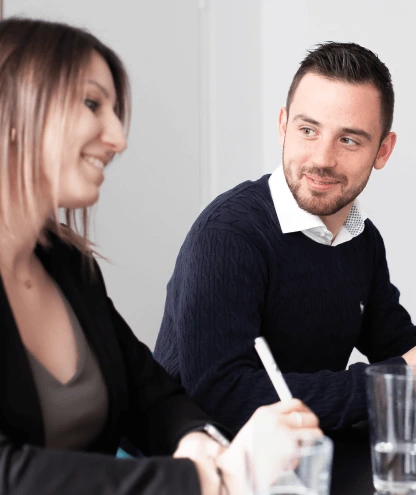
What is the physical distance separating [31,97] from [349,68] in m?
0.87

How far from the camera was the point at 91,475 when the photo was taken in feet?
3.11

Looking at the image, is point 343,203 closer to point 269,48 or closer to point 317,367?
point 317,367

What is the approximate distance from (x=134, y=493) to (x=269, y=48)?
3194 mm

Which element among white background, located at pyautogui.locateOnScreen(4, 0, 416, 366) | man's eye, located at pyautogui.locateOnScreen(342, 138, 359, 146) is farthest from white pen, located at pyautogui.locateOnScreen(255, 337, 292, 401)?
white background, located at pyautogui.locateOnScreen(4, 0, 416, 366)

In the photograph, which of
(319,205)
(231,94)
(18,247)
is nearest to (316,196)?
(319,205)

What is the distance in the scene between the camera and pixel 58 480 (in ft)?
3.11

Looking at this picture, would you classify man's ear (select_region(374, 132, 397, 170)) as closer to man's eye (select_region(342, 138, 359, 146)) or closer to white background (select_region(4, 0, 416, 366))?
man's eye (select_region(342, 138, 359, 146))

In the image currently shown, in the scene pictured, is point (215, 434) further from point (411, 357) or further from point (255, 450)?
point (411, 357)

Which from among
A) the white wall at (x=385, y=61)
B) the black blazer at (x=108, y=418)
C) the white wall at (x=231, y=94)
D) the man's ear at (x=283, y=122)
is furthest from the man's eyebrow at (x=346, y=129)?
the white wall at (x=385, y=61)

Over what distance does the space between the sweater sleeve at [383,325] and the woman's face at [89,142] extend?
0.89 meters

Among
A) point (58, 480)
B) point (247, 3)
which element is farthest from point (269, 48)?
point (58, 480)

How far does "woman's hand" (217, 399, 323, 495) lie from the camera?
2.61ft

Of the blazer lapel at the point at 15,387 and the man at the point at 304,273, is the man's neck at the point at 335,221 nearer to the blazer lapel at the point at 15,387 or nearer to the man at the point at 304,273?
the man at the point at 304,273

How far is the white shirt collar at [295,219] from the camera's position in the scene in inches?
67.3
